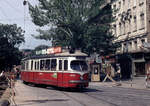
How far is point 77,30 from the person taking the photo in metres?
34.5

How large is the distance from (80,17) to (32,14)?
6746mm

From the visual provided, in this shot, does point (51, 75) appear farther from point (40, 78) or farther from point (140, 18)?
point (140, 18)

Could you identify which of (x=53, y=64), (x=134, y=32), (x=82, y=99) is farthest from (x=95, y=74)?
(x=82, y=99)

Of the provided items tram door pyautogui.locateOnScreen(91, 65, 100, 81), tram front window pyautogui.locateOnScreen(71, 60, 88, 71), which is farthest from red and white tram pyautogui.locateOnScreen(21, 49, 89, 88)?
tram door pyautogui.locateOnScreen(91, 65, 100, 81)

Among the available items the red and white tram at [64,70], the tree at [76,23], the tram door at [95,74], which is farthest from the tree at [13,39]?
the red and white tram at [64,70]

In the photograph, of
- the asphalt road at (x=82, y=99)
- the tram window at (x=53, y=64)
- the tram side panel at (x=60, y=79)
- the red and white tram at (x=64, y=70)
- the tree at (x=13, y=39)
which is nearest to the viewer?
the asphalt road at (x=82, y=99)

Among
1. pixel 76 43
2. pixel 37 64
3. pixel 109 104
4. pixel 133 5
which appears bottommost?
pixel 109 104

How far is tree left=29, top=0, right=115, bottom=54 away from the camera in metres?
34.5

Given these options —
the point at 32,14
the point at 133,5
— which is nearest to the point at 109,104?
the point at 32,14

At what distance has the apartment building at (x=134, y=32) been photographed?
36.7 metres

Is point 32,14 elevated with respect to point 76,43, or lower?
elevated

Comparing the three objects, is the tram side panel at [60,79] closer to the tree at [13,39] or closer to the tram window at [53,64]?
the tram window at [53,64]

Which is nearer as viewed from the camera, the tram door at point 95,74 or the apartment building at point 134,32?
the tram door at point 95,74

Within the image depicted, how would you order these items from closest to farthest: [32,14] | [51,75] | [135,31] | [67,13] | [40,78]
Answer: [51,75] < [40,78] < [67,13] < [32,14] < [135,31]
